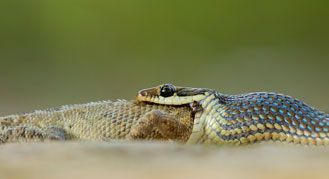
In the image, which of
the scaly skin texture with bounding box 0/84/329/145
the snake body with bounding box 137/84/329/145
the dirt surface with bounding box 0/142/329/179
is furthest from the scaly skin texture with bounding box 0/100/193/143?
the dirt surface with bounding box 0/142/329/179

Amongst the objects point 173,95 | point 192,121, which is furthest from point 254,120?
point 173,95

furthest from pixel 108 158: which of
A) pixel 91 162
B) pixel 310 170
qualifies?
pixel 310 170

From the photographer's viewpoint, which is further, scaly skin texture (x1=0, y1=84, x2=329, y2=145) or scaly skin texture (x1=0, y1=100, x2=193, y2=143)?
scaly skin texture (x1=0, y1=100, x2=193, y2=143)

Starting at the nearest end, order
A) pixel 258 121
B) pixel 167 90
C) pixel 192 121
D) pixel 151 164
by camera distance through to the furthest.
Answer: pixel 151 164 < pixel 258 121 < pixel 192 121 < pixel 167 90

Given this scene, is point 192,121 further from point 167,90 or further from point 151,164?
point 151,164

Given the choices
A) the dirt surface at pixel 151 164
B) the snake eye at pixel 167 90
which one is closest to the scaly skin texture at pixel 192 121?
the snake eye at pixel 167 90

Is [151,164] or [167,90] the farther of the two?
[167,90]

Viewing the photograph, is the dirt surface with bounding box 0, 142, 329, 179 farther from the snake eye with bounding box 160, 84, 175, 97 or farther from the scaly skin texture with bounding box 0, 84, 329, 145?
the snake eye with bounding box 160, 84, 175, 97

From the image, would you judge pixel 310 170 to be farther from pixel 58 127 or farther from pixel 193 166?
pixel 58 127
